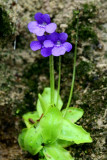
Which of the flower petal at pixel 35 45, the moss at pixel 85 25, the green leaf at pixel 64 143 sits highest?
the moss at pixel 85 25

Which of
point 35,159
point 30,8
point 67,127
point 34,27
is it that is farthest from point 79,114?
point 30,8

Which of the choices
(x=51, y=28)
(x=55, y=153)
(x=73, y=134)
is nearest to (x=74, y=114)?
(x=73, y=134)

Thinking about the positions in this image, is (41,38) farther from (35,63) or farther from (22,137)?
(22,137)

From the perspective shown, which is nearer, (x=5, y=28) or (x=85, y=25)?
(x=5, y=28)

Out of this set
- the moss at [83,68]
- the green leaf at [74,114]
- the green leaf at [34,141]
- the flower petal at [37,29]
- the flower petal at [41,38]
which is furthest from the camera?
the moss at [83,68]

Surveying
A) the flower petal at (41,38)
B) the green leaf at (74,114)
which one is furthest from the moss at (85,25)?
the green leaf at (74,114)

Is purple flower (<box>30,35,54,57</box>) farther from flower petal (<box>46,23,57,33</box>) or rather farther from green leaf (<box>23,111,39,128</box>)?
green leaf (<box>23,111,39,128</box>)

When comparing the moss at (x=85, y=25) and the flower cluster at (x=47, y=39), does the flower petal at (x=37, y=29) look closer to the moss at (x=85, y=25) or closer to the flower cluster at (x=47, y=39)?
the flower cluster at (x=47, y=39)
